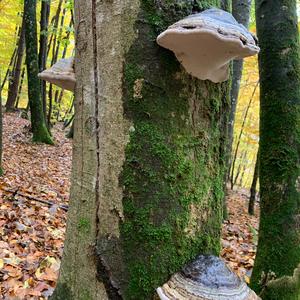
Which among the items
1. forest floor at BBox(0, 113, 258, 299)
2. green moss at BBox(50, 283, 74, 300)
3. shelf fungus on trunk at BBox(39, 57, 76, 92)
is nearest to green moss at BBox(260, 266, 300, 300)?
forest floor at BBox(0, 113, 258, 299)

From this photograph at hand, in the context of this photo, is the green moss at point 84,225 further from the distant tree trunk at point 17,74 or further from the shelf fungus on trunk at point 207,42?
the distant tree trunk at point 17,74

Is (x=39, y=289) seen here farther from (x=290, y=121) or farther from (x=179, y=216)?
(x=290, y=121)

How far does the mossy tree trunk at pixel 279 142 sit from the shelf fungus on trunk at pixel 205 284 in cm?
156

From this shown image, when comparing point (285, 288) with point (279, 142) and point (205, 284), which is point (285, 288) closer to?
point (279, 142)

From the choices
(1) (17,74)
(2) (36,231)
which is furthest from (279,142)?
(1) (17,74)

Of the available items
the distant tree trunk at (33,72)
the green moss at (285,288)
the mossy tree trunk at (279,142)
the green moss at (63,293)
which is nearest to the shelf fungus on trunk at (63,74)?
the green moss at (63,293)

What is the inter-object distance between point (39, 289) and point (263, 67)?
268 cm

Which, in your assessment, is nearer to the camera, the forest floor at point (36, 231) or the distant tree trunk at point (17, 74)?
the forest floor at point (36, 231)

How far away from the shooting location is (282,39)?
3.01 m

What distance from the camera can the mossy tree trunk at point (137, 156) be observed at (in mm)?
1355

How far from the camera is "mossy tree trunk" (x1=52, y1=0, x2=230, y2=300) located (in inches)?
53.4

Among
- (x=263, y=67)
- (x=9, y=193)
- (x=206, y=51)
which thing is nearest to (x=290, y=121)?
(x=263, y=67)

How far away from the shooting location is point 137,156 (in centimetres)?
137

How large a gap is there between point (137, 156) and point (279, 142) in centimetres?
192
